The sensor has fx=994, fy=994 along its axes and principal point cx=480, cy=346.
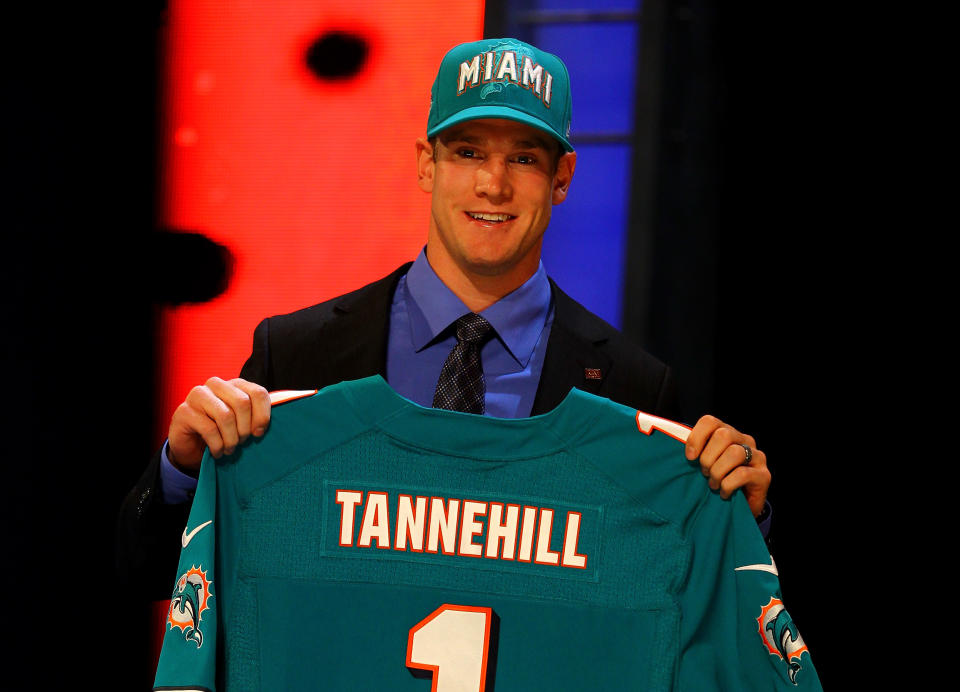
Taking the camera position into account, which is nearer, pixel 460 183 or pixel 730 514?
pixel 730 514

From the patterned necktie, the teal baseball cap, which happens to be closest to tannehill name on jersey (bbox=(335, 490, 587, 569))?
the patterned necktie

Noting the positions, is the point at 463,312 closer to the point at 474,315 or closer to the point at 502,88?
the point at 474,315

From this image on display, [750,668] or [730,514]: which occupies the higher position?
[730,514]

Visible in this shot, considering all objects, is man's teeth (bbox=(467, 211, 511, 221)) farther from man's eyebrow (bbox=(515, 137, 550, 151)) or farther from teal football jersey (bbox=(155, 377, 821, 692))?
teal football jersey (bbox=(155, 377, 821, 692))

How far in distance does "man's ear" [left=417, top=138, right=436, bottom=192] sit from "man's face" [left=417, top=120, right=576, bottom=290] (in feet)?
0.14

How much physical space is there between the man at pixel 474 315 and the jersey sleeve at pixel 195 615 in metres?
0.21

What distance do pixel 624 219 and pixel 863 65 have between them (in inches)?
24.0

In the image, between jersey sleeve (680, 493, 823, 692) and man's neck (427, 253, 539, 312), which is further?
man's neck (427, 253, 539, 312)

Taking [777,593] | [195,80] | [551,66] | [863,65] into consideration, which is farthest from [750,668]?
[195,80]

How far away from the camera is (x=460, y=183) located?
1.60 m

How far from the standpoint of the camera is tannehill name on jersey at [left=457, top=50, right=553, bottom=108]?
1.58m

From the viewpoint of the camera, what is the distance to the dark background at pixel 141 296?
6.83 feet

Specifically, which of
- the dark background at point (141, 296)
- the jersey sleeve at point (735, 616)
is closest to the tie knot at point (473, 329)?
the jersey sleeve at point (735, 616)

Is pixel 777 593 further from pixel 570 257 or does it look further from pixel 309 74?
pixel 309 74
